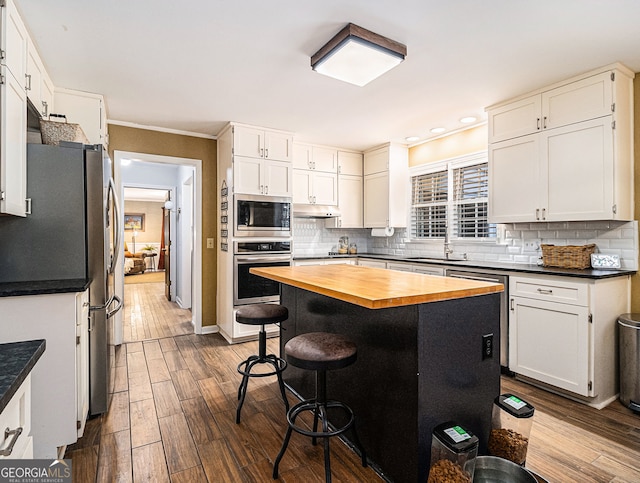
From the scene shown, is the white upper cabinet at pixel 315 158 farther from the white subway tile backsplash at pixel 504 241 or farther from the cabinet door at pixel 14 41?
the cabinet door at pixel 14 41

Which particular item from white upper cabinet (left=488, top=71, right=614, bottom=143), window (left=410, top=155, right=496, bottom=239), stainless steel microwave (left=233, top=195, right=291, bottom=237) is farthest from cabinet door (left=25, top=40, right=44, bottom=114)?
window (left=410, top=155, right=496, bottom=239)

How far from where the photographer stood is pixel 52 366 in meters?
1.85

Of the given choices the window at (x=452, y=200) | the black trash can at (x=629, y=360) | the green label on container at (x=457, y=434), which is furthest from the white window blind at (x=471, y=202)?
the green label on container at (x=457, y=434)

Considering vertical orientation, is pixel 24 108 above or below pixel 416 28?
below

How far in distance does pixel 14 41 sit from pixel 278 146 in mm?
2675

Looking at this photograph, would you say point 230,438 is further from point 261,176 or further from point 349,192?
point 349,192

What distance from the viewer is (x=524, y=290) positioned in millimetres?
2930

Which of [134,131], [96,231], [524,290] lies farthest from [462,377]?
[134,131]

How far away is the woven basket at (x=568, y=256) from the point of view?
2891mm

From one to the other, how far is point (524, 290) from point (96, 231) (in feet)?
10.6

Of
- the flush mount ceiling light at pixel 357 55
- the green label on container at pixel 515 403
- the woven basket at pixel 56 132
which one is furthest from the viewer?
the woven basket at pixel 56 132

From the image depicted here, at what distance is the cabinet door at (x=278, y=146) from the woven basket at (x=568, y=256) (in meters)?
2.97

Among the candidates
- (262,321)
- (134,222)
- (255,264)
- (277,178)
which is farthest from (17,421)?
(134,222)

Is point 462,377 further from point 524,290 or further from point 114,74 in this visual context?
point 114,74
